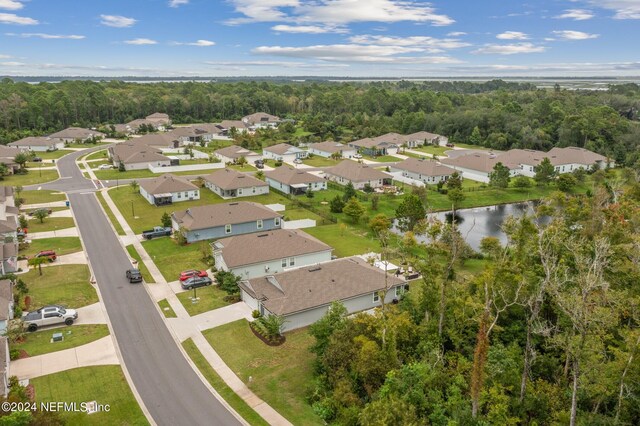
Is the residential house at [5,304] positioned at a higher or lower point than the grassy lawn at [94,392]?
higher

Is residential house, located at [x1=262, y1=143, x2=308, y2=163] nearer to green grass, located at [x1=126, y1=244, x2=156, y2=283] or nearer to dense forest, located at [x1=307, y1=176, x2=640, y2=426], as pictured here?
green grass, located at [x1=126, y1=244, x2=156, y2=283]

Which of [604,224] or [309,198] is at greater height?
[604,224]

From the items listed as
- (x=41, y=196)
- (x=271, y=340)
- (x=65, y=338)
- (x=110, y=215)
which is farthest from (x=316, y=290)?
(x=41, y=196)

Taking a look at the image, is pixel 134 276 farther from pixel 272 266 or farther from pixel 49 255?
pixel 272 266

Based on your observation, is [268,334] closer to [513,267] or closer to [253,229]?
[513,267]

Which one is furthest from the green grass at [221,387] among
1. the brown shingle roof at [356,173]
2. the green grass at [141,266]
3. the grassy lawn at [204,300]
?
the brown shingle roof at [356,173]

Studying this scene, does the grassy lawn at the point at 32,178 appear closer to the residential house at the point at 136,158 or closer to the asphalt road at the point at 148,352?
the residential house at the point at 136,158

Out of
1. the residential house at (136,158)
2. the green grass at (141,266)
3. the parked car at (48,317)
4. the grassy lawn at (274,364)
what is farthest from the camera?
the residential house at (136,158)

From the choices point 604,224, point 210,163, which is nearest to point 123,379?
point 604,224
